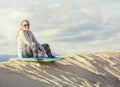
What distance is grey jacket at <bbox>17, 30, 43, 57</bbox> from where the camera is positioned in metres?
19.5

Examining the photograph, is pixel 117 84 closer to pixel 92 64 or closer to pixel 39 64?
pixel 92 64

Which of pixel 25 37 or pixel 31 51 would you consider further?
pixel 31 51

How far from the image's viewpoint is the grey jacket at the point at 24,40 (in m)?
19.5

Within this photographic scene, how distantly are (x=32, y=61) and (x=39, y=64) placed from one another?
29 cm

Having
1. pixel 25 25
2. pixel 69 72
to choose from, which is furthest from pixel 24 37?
pixel 69 72

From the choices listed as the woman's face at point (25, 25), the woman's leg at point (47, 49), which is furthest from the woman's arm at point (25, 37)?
the woman's leg at point (47, 49)

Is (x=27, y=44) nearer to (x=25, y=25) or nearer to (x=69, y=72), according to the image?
(x=25, y=25)

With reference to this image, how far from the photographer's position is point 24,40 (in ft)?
63.9

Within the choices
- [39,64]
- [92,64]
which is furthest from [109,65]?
[39,64]

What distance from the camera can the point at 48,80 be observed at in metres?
18.3

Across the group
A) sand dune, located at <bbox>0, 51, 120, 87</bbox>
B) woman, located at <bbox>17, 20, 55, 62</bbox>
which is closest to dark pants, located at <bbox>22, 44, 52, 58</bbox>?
woman, located at <bbox>17, 20, 55, 62</bbox>

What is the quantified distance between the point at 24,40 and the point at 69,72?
2121 mm

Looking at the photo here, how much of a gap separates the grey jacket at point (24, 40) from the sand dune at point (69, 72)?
1.72ft

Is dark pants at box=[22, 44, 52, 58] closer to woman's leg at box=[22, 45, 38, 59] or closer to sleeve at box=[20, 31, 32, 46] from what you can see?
woman's leg at box=[22, 45, 38, 59]
